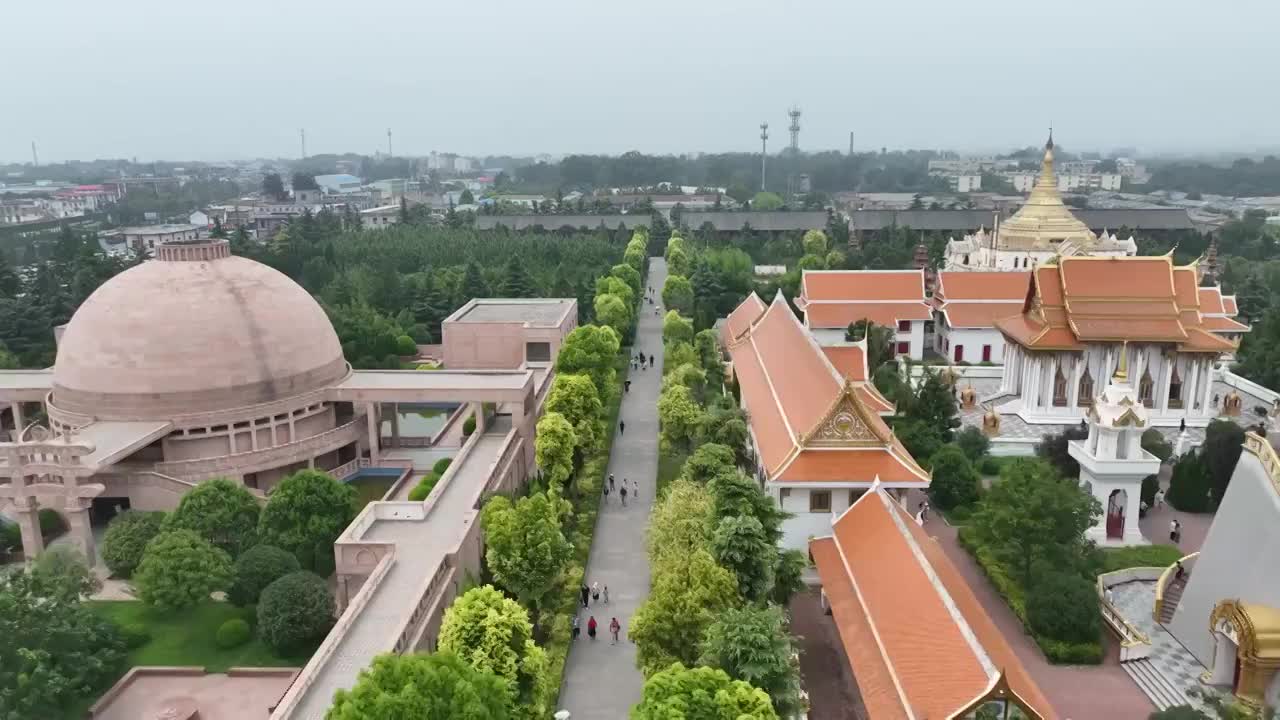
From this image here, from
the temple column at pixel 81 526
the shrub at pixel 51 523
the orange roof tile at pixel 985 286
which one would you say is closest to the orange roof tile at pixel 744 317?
the orange roof tile at pixel 985 286

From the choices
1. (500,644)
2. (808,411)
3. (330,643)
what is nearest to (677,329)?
(808,411)

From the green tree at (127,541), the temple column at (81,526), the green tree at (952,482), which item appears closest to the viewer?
the green tree at (127,541)

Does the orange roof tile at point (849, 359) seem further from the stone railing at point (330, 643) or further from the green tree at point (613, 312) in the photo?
the green tree at point (613, 312)

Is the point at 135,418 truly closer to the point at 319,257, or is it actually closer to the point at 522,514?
the point at 522,514

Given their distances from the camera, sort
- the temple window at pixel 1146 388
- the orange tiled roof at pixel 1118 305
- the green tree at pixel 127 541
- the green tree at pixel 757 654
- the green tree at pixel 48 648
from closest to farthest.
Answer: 1. the green tree at pixel 757 654
2. the green tree at pixel 48 648
3. the green tree at pixel 127 541
4. the orange tiled roof at pixel 1118 305
5. the temple window at pixel 1146 388

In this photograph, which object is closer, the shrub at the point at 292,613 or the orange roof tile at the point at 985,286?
the shrub at the point at 292,613

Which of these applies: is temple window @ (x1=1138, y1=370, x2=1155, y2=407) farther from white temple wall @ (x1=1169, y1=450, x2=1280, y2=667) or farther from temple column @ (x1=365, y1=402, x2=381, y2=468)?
temple column @ (x1=365, y1=402, x2=381, y2=468)

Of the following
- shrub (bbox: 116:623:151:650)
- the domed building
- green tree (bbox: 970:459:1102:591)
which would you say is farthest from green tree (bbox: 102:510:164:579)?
green tree (bbox: 970:459:1102:591)

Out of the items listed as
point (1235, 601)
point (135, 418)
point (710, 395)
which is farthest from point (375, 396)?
point (1235, 601)

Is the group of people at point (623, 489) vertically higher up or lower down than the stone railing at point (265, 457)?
lower down
